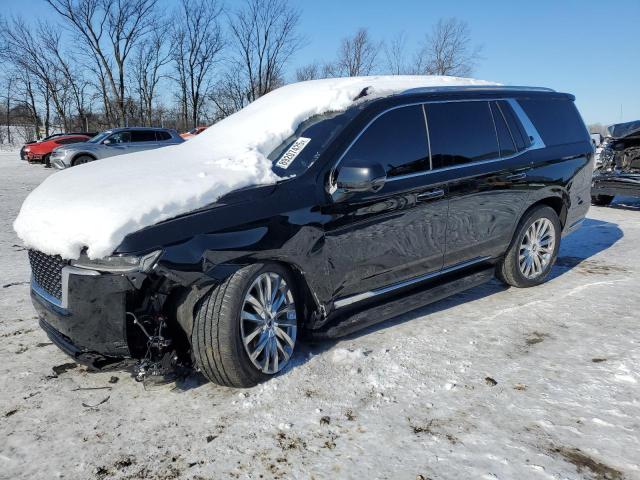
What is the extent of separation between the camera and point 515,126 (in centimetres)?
412

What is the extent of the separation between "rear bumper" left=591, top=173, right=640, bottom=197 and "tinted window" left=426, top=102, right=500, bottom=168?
18.5 ft

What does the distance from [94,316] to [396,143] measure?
207 cm

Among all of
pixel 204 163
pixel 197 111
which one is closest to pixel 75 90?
pixel 197 111

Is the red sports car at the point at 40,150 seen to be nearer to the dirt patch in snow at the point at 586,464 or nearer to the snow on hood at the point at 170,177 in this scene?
the snow on hood at the point at 170,177

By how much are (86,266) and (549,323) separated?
10.3 feet

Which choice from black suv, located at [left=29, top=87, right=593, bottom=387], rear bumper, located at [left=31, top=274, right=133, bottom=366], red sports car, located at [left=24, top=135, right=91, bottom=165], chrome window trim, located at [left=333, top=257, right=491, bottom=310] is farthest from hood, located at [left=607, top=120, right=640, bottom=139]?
red sports car, located at [left=24, top=135, right=91, bottom=165]

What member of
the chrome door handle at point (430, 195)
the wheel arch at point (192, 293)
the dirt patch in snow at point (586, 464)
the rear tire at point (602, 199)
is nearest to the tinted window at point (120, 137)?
the rear tire at point (602, 199)

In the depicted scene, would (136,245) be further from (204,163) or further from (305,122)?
(305,122)

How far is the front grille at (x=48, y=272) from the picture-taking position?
2477mm

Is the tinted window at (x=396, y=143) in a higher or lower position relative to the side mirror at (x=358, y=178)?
higher

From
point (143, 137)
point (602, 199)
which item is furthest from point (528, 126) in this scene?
point (143, 137)

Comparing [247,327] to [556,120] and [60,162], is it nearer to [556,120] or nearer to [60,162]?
[556,120]

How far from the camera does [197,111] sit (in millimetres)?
40531

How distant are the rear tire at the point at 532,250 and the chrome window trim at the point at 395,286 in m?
0.47
